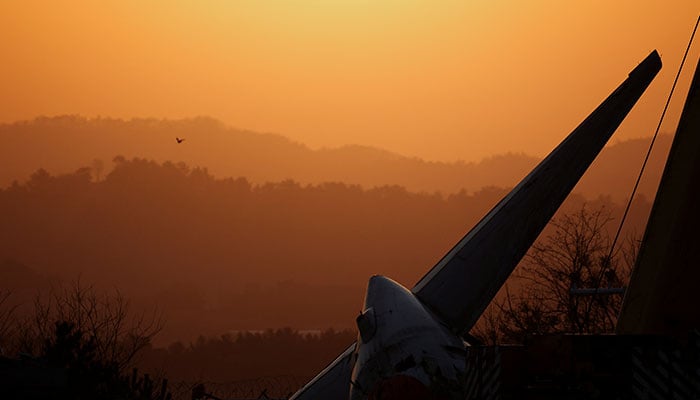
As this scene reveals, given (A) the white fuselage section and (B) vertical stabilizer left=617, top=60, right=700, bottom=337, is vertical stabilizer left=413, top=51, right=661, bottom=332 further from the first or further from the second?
(B) vertical stabilizer left=617, top=60, right=700, bottom=337

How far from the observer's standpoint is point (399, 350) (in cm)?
1659

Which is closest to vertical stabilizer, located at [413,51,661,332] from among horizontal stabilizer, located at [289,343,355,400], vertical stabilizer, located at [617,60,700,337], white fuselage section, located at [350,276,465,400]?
white fuselage section, located at [350,276,465,400]

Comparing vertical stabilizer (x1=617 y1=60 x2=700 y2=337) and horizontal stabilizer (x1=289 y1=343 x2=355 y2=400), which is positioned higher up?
vertical stabilizer (x1=617 y1=60 x2=700 y2=337)

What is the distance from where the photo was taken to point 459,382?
50.0 feet

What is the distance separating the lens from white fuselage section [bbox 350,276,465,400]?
15.2 meters

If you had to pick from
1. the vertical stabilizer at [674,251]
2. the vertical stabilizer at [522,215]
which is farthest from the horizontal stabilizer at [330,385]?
the vertical stabilizer at [674,251]

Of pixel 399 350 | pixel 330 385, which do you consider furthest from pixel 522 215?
pixel 399 350

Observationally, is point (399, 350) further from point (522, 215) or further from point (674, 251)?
point (522, 215)

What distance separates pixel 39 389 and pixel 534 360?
588 inches

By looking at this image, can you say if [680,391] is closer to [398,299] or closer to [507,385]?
[507,385]

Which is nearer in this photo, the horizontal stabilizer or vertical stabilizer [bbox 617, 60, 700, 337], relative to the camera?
vertical stabilizer [bbox 617, 60, 700, 337]

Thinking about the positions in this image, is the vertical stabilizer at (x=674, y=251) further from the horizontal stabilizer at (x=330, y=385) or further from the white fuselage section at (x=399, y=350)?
the horizontal stabilizer at (x=330, y=385)

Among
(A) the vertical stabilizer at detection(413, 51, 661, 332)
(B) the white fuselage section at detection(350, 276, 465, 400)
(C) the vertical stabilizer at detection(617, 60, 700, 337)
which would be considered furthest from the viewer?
(A) the vertical stabilizer at detection(413, 51, 661, 332)

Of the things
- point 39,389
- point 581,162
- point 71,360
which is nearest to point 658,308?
point 581,162
